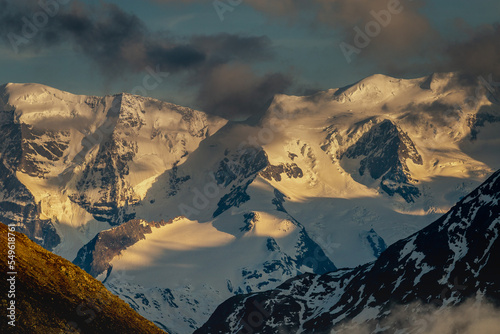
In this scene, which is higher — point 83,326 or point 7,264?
point 7,264

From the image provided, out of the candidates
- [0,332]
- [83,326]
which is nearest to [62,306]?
[83,326]

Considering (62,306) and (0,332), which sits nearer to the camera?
(0,332)

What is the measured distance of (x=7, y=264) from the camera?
19962 cm

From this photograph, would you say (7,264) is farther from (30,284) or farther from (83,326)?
(83,326)

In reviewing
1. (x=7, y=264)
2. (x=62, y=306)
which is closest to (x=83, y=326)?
(x=62, y=306)

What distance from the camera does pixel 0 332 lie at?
182 metres

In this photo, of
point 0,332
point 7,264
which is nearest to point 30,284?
point 7,264

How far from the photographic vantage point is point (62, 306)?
656 ft

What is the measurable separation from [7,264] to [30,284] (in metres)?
5.43

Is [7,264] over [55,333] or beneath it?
over

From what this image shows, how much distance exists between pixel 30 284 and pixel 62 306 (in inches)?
274

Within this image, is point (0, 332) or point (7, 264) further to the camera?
point (7, 264)

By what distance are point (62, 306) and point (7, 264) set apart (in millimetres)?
12353

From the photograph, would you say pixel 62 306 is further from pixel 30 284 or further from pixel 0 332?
pixel 0 332
